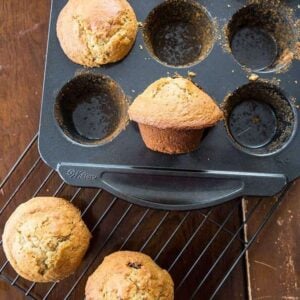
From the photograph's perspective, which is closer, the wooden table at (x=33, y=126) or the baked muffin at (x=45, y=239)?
the baked muffin at (x=45, y=239)

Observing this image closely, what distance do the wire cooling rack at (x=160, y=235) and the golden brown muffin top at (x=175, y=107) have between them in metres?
0.45

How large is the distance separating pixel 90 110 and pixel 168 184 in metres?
0.41

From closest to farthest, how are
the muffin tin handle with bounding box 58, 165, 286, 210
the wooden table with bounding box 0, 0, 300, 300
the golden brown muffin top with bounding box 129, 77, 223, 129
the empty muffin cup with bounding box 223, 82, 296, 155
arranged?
the golden brown muffin top with bounding box 129, 77, 223, 129 < the muffin tin handle with bounding box 58, 165, 286, 210 < the empty muffin cup with bounding box 223, 82, 296, 155 < the wooden table with bounding box 0, 0, 300, 300

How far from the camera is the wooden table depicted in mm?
1845

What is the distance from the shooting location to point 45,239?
65.6 inches

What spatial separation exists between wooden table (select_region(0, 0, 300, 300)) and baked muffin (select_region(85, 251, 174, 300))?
1.09 feet

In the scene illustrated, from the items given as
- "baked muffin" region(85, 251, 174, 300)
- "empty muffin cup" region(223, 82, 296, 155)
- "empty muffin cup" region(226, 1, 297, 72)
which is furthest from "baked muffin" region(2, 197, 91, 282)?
"empty muffin cup" region(226, 1, 297, 72)

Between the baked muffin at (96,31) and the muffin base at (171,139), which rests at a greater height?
the baked muffin at (96,31)

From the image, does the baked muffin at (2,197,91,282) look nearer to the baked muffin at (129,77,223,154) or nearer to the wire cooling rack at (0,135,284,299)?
the wire cooling rack at (0,135,284,299)

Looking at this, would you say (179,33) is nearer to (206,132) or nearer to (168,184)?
(206,132)

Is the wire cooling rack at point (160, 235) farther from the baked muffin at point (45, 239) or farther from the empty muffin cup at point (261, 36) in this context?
the empty muffin cup at point (261, 36)

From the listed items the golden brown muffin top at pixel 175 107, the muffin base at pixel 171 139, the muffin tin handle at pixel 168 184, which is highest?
the golden brown muffin top at pixel 175 107

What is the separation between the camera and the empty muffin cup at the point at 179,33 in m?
1.75

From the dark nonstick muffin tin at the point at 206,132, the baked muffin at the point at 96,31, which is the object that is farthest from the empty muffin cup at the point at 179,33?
the baked muffin at the point at 96,31
